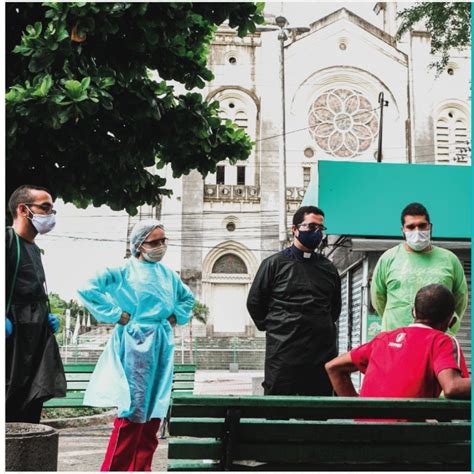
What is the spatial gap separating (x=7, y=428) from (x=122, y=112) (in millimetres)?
4219

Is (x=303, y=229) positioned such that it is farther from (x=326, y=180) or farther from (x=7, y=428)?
(x=326, y=180)

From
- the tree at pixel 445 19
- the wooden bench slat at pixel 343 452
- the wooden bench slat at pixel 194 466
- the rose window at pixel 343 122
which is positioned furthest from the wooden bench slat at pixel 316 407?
the rose window at pixel 343 122

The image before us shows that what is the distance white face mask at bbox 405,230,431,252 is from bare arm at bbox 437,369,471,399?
2.15 meters

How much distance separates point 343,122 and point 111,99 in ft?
110

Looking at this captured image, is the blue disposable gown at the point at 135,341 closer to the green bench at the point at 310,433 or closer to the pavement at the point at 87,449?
the pavement at the point at 87,449

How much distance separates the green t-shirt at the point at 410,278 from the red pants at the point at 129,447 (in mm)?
1783

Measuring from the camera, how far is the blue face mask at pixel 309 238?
5.08m

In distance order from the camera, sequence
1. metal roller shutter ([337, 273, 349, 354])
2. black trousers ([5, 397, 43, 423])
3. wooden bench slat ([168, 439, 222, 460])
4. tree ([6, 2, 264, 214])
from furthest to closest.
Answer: metal roller shutter ([337, 273, 349, 354]), tree ([6, 2, 264, 214]), black trousers ([5, 397, 43, 423]), wooden bench slat ([168, 439, 222, 460])

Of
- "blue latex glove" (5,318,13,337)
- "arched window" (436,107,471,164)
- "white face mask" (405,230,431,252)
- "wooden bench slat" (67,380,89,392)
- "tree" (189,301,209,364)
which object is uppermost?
"arched window" (436,107,471,164)

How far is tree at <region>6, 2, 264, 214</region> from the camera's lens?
6648 mm

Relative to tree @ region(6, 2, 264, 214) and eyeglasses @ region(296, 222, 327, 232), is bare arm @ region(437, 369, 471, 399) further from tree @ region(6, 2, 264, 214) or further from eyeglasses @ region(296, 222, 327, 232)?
tree @ region(6, 2, 264, 214)

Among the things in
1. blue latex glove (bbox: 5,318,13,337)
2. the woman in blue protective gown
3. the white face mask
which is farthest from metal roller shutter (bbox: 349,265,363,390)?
blue latex glove (bbox: 5,318,13,337)

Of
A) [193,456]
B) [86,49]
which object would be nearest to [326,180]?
[86,49]

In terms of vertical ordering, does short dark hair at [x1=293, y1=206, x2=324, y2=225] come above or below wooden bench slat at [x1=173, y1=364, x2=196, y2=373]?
above
